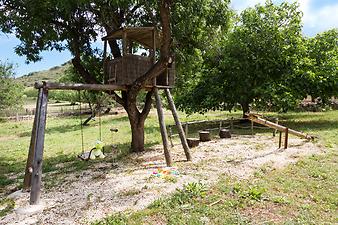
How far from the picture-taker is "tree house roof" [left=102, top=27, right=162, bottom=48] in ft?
36.3

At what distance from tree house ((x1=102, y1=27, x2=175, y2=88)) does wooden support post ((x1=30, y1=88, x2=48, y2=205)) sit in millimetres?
3435

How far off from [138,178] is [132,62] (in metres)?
4.35

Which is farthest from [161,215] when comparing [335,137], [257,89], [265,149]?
[257,89]

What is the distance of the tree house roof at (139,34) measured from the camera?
11.1m

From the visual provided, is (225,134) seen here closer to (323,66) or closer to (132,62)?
(132,62)

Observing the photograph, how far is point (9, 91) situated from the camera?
38562 mm

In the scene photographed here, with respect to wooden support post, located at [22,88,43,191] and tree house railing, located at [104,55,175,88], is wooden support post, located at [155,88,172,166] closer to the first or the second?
tree house railing, located at [104,55,175,88]

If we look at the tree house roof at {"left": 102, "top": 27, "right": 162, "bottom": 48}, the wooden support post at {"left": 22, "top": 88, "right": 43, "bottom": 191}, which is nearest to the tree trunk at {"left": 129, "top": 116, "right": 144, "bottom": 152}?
the tree house roof at {"left": 102, "top": 27, "right": 162, "bottom": 48}

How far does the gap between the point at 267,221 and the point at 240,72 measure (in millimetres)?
15679

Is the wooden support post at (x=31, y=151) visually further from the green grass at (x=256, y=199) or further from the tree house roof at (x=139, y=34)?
the tree house roof at (x=139, y=34)

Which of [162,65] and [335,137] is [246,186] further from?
[335,137]

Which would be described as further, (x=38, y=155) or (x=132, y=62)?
(x=132, y=62)

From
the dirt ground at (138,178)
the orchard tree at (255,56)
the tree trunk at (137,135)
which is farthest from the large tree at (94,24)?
the orchard tree at (255,56)

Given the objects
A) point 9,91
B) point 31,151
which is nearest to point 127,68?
point 31,151
